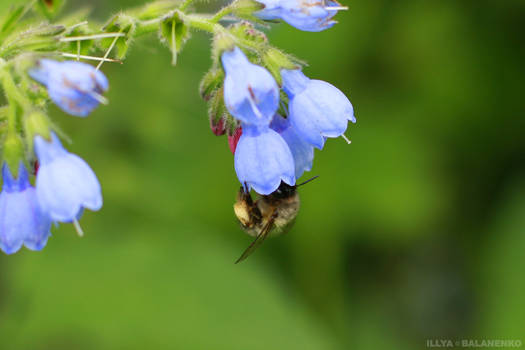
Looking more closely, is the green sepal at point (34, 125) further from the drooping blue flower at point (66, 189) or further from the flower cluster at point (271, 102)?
the flower cluster at point (271, 102)

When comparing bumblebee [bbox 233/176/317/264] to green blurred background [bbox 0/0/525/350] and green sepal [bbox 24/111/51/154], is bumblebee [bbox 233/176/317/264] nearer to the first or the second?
green sepal [bbox 24/111/51/154]

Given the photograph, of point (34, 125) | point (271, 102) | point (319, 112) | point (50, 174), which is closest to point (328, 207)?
point (319, 112)

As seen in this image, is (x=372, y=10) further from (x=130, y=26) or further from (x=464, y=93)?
(x=130, y=26)

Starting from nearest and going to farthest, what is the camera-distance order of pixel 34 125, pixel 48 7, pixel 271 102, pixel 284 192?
1. pixel 271 102
2. pixel 34 125
3. pixel 48 7
4. pixel 284 192

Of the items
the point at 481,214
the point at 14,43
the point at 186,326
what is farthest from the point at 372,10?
the point at 14,43

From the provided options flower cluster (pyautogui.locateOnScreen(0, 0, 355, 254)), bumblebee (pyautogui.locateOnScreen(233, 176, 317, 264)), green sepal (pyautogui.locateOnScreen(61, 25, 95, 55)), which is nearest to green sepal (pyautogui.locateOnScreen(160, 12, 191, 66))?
flower cluster (pyautogui.locateOnScreen(0, 0, 355, 254))

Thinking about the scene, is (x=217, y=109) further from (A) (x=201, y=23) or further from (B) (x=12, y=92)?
(B) (x=12, y=92)

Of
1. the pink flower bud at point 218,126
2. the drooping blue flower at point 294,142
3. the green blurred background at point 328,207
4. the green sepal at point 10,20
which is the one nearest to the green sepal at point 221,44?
the pink flower bud at point 218,126

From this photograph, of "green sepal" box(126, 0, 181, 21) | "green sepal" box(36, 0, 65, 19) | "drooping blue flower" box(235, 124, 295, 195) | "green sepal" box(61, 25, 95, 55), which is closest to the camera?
"drooping blue flower" box(235, 124, 295, 195)
